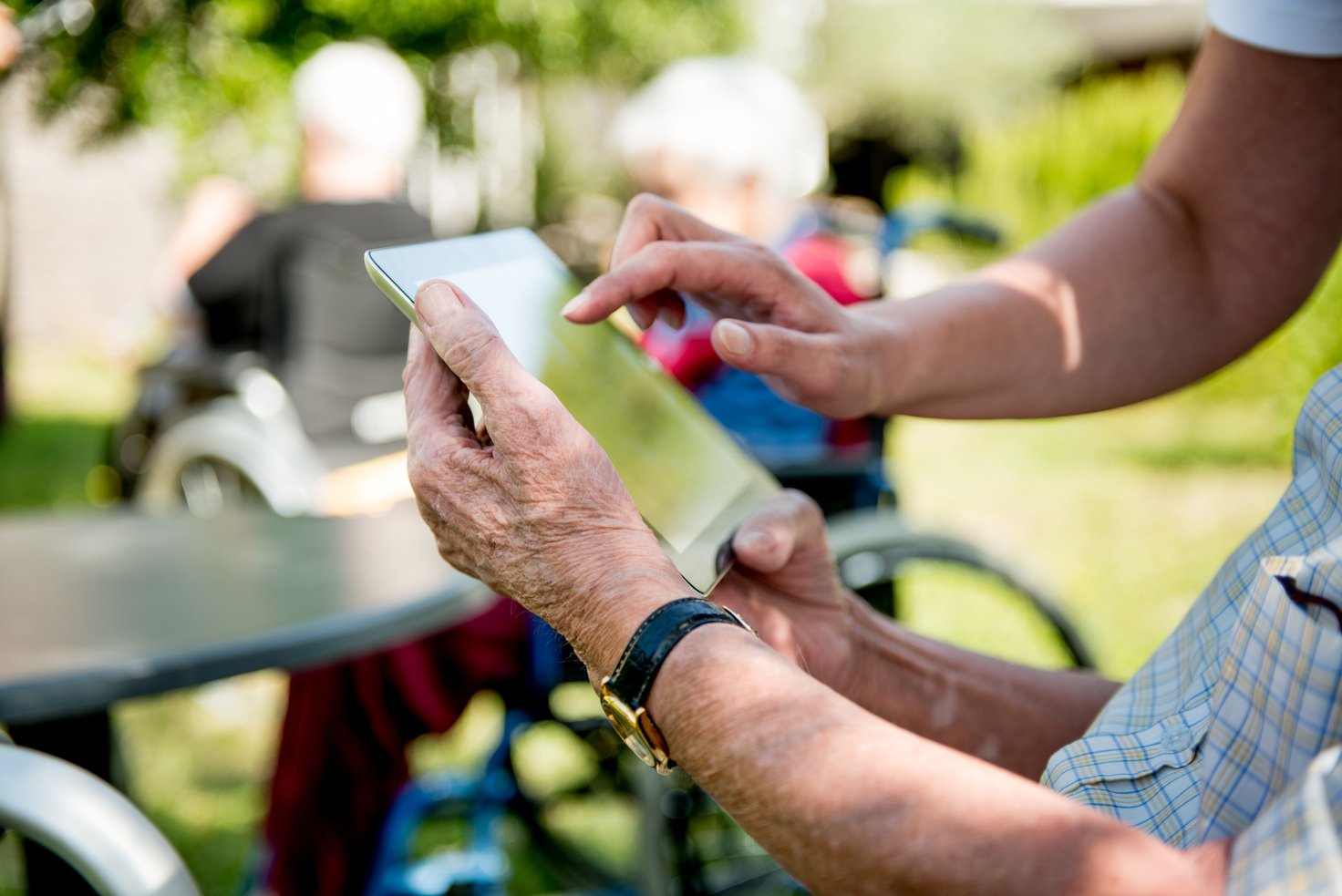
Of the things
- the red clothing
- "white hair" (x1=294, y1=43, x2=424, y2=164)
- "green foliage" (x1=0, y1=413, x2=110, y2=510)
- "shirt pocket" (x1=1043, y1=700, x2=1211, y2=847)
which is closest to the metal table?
the red clothing

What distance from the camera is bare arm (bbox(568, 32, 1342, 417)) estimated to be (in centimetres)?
121

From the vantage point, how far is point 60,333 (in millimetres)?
9703

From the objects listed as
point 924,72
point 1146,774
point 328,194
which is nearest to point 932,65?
point 924,72

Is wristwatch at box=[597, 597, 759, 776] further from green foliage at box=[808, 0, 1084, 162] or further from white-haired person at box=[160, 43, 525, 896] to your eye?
green foliage at box=[808, 0, 1084, 162]

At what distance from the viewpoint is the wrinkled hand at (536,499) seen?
2.78 feet

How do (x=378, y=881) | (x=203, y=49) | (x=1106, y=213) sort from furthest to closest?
(x=203, y=49)
(x=378, y=881)
(x=1106, y=213)

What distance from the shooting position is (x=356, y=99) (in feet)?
10.7

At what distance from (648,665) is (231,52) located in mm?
3881

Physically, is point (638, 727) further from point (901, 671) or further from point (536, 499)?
point (901, 671)

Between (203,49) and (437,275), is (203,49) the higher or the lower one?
the lower one

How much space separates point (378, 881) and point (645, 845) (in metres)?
0.60

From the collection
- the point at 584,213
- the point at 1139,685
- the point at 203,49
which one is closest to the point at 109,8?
the point at 203,49

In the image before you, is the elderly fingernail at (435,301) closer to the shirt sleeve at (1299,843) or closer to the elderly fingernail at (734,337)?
the elderly fingernail at (734,337)

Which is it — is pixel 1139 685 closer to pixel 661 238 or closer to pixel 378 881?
pixel 661 238
